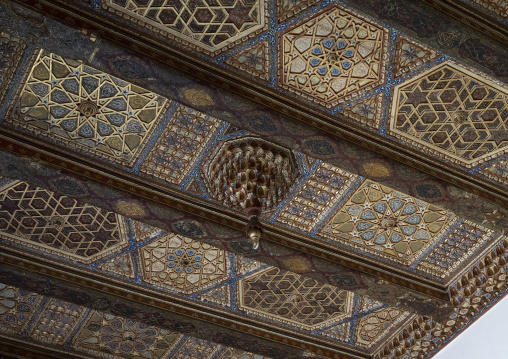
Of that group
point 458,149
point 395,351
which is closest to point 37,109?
point 458,149

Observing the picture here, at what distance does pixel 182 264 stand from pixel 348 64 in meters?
3.05

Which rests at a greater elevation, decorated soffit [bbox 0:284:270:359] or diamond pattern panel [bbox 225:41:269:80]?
diamond pattern panel [bbox 225:41:269:80]

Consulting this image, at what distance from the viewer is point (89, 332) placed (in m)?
7.15

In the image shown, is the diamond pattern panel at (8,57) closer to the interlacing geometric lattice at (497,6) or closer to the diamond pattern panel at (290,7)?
the diamond pattern panel at (290,7)

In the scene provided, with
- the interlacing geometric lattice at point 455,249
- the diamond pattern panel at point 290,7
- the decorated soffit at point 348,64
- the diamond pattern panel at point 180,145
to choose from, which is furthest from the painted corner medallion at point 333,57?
the interlacing geometric lattice at point 455,249

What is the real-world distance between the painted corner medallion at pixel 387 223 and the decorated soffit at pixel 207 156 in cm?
1

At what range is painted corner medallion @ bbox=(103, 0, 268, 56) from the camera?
4504 millimetres

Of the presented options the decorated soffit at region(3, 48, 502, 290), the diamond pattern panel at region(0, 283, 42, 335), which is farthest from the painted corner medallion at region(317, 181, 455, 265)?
the diamond pattern panel at region(0, 283, 42, 335)

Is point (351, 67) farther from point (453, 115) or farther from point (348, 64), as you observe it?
point (453, 115)

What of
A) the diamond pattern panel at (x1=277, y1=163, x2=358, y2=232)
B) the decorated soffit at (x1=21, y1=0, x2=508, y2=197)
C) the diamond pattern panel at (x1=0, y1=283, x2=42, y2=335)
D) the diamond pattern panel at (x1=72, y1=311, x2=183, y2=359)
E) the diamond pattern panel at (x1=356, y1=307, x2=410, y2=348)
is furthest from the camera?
the diamond pattern panel at (x1=356, y1=307, x2=410, y2=348)

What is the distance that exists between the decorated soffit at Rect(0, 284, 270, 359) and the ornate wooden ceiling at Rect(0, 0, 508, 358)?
0.08 ft

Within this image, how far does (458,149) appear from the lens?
18.5ft

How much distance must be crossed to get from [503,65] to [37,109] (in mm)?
3996

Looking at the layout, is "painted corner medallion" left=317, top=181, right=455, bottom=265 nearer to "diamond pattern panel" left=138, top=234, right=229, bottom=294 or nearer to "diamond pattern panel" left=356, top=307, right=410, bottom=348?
"diamond pattern panel" left=356, top=307, right=410, bottom=348
